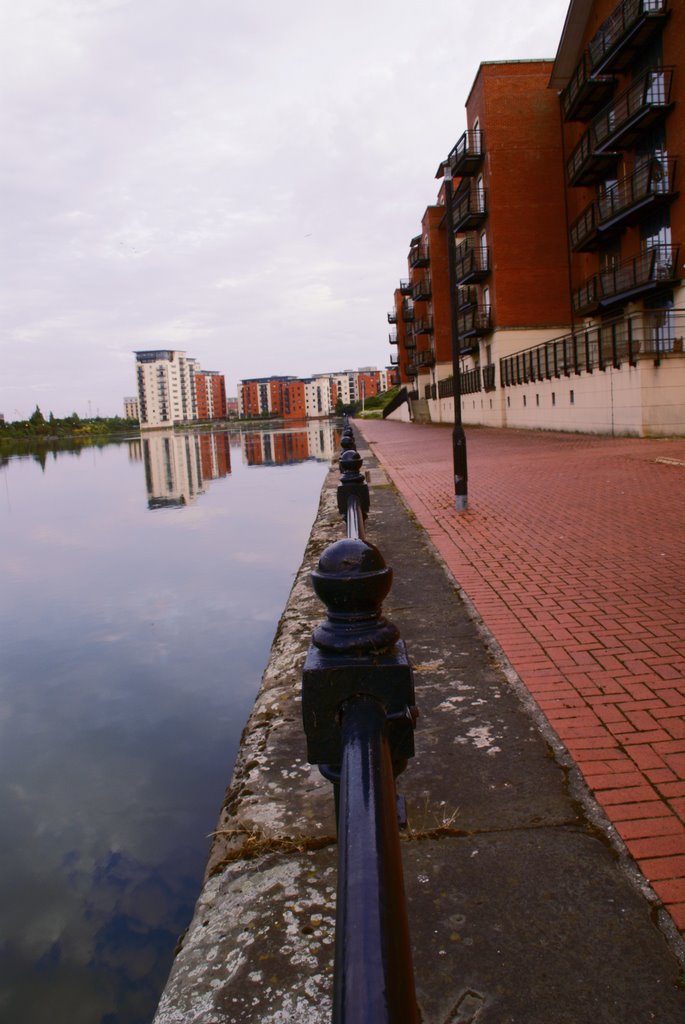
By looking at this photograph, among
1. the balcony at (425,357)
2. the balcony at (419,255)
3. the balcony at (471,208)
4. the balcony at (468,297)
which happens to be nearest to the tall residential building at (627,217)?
the balcony at (471,208)

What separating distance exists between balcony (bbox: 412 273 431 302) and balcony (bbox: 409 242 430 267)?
4.26ft

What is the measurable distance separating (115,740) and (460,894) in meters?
3.93

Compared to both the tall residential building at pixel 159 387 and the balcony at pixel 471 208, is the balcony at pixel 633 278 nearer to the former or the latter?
the balcony at pixel 471 208

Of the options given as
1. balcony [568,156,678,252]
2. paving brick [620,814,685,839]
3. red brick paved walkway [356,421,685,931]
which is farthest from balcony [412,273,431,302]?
paving brick [620,814,685,839]

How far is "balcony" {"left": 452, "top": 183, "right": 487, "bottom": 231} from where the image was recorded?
117 feet

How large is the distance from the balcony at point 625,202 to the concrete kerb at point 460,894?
2424 cm

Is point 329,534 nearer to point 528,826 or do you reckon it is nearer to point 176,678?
point 176,678

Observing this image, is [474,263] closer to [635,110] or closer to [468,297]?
[468,297]

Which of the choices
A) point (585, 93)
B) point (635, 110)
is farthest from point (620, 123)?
point (585, 93)

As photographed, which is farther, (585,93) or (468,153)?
(468,153)

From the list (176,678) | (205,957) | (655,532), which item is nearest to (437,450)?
(655,532)

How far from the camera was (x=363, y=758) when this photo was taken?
3.57 feet

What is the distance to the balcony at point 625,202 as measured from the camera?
75.2 ft

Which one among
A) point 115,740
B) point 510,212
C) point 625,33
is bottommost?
point 115,740
